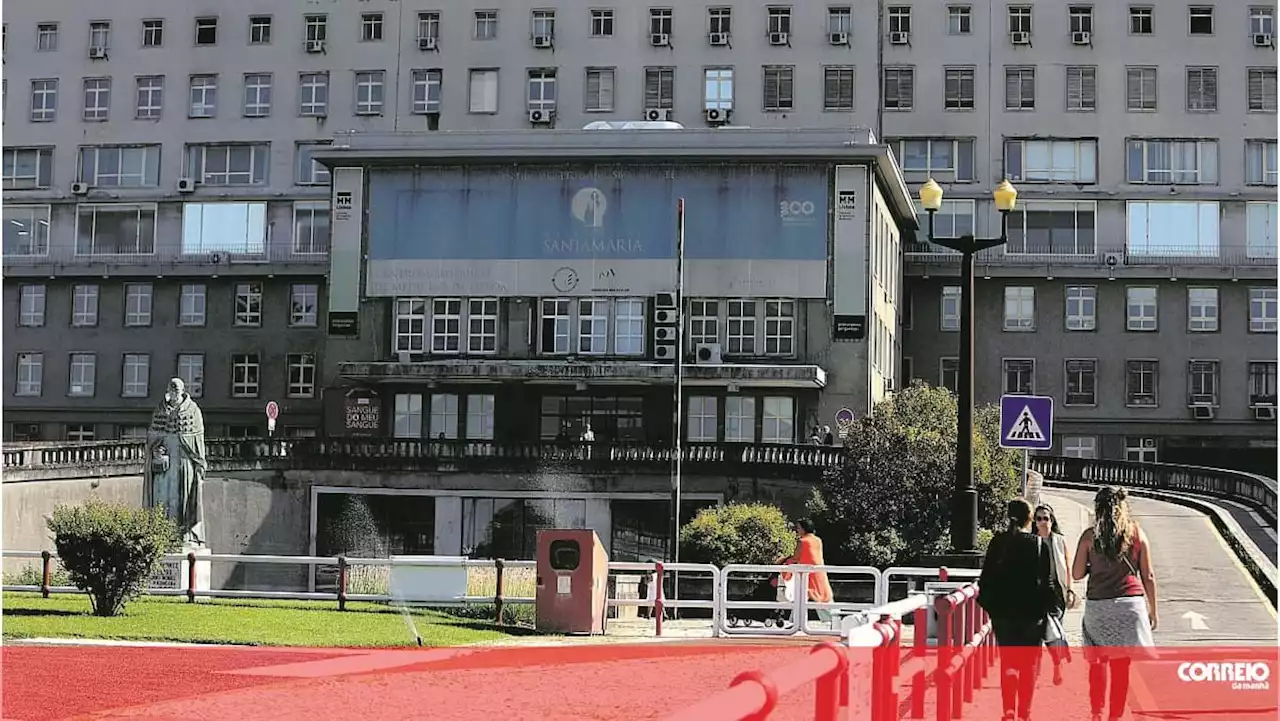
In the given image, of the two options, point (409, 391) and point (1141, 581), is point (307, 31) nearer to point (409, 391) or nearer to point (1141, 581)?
point (409, 391)

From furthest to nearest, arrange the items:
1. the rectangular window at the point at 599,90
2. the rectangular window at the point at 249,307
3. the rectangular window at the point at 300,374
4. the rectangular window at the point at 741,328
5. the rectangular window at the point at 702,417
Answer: the rectangular window at the point at 249,307
the rectangular window at the point at 300,374
the rectangular window at the point at 599,90
the rectangular window at the point at 702,417
the rectangular window at the point at 741,328

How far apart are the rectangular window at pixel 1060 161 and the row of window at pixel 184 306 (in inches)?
1190

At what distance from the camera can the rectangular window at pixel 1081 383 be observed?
237 feet

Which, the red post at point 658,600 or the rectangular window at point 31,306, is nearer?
the red post at point 658,600

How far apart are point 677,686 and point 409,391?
47.2m

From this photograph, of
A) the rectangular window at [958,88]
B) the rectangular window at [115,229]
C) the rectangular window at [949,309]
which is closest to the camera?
the rectangular window at [958,88]

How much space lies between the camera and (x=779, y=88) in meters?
73.2

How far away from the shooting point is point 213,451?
2264 inches

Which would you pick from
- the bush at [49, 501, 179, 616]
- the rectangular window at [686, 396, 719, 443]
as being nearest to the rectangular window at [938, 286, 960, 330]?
the rectangular window at [686, 396, 719, 443]

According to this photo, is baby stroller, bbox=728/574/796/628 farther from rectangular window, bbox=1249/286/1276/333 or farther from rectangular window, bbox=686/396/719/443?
rectangular window, bbox=1249/286/1276/333

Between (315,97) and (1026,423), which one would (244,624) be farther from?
(315,97)

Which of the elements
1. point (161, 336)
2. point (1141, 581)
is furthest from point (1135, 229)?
point (1141, 581)

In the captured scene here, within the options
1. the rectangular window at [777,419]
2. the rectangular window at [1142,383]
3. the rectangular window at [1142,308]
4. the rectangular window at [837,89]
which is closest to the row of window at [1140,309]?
the rectangular window at [1142,308]

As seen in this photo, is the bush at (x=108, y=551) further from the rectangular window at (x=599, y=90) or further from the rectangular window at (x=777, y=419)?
the rectangular window at (x=599, y=90)
